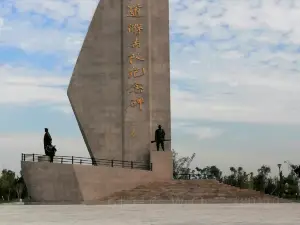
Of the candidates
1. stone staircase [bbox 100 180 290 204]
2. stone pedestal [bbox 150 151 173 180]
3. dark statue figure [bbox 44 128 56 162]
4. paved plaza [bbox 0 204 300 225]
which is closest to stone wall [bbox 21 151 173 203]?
stone staircase [bbox 100 180 290 204]

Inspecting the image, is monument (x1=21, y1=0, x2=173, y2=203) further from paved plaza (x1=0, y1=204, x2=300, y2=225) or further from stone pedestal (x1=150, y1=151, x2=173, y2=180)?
paved plaza (x1=0, y1=204, x2=300, y2=225)

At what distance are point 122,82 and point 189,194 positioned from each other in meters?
7.81

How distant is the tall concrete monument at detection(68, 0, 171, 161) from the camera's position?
1008 inches

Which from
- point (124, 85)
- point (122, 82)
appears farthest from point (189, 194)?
point (122, 82)

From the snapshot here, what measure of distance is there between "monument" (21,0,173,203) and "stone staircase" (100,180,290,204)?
2.49 metres

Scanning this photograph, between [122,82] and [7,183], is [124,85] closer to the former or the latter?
[122,82]

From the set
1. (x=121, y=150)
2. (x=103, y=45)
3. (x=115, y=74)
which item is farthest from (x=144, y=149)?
(x=103, y=45)

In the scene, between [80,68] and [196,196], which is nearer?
[196,196]

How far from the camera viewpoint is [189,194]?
21.0 metres

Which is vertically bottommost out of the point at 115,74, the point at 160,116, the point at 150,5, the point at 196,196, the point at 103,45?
the point at 196,196

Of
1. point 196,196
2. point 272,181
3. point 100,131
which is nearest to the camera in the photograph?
point 196,196

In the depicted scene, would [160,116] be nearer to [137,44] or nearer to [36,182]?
[137,44]

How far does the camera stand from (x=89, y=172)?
69.8 ft

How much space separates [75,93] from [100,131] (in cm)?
242
